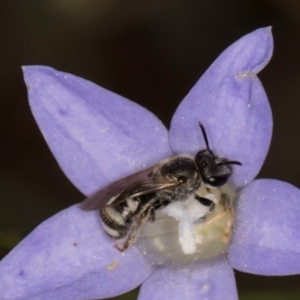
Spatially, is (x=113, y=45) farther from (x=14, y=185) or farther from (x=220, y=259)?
(x=220, y=259)

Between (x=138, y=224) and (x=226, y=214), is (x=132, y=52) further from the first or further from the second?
(x=138, y=224)

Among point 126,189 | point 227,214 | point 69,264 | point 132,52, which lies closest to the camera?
point 126,189

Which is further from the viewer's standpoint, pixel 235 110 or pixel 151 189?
pixel 235 110

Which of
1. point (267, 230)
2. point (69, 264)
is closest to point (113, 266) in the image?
point (69, 264)

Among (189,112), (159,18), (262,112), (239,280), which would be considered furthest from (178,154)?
(159,18)

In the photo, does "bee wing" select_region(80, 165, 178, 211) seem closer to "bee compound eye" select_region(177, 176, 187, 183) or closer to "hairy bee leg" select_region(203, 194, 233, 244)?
"bee compound eye" select_region(177, 176, 187, 183)

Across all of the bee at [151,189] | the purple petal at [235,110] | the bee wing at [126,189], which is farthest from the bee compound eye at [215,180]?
the purple petal at [235,110]

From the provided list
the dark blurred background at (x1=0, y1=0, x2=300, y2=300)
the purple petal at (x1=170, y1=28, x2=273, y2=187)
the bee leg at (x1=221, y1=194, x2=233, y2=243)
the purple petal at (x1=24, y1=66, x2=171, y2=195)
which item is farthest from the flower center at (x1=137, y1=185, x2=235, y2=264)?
the dark blurred background at (x1=0, y1=0, x2=300, y2=300)

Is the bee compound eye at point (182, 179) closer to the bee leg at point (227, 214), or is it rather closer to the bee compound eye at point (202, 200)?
the bee compound eye at point (202, 200)
